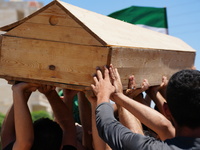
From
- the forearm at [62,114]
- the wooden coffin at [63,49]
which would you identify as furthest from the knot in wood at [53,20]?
the forearm at [62,114]

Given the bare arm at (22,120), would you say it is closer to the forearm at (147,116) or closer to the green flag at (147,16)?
the forearm at (147,116)

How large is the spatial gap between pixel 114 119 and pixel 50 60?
117 cm

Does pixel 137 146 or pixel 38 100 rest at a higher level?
pixel 137 146

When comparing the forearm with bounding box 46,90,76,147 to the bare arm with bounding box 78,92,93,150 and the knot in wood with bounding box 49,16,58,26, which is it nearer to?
the bare arm with bounding box 78,92,93,150

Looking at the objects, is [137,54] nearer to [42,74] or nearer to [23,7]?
[42,74]

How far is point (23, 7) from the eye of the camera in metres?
33.6

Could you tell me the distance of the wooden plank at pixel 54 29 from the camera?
10.6 ft

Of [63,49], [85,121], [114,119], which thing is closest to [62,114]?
[85,121]

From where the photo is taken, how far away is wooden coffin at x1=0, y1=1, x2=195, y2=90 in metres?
3.21

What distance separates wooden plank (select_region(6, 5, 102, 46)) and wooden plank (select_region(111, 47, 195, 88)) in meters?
0.28

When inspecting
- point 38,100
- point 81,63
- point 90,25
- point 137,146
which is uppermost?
point 90,25

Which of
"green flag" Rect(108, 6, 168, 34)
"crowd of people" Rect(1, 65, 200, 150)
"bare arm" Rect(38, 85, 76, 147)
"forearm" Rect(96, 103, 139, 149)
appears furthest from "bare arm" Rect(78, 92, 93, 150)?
"green flag" Rect(108, 6, 168, 34)

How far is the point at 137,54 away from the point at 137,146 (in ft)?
5.17

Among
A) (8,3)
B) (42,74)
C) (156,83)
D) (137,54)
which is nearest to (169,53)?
(156,83)
